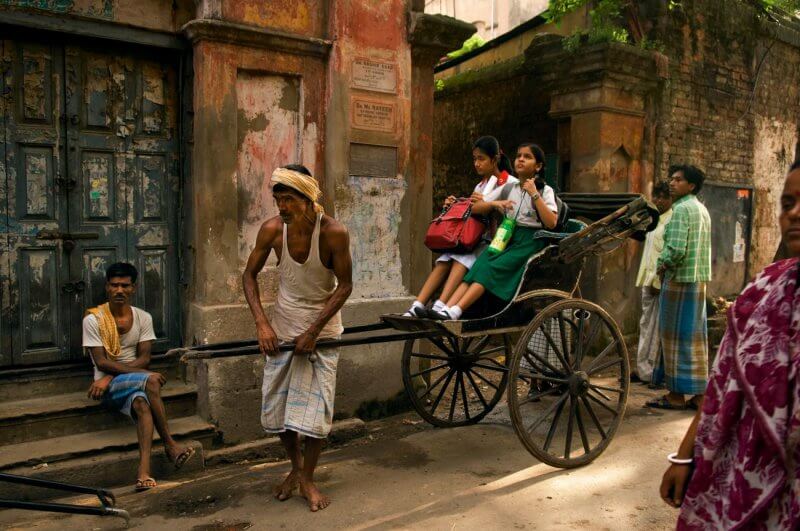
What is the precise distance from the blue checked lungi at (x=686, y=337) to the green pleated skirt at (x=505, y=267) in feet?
6.65

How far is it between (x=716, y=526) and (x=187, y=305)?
166 inches

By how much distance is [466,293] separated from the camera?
448 cm

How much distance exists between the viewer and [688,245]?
582 centimetres

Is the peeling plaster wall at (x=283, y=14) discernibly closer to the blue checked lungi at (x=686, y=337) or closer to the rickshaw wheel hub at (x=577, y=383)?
the rickshaw wheel hub at (x=577, y=383)

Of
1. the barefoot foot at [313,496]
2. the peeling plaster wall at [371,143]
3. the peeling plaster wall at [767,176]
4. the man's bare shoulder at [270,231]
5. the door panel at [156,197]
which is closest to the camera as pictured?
the barefoot foot at [313,496]

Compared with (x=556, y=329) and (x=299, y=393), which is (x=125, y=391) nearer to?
(x=299, y=393)

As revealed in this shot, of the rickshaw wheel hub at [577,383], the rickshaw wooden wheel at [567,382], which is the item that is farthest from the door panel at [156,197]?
the rickshaw wheel hub at [577,383]

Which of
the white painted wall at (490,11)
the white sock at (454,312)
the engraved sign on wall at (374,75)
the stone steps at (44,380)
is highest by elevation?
the white painted wall at (490,11)

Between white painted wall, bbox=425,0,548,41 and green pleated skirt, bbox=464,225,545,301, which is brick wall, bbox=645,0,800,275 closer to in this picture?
green pleated skirt, bbox=464,225,545,301

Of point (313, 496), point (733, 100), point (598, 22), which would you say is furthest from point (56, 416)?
point (733, 100)

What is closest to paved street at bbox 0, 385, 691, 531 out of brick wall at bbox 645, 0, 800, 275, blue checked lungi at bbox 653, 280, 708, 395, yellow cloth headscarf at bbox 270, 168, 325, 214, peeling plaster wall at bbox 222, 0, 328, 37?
blue checked lungi at bbox 653, 280, 708, 395

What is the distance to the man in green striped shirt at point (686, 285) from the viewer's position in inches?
229

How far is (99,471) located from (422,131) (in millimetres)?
3880

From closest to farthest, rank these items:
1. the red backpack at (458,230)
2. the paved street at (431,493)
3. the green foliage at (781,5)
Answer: the paved street at (431,493) → the red backpack at (458,230) → the green foliage at (781,5)
